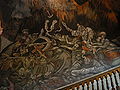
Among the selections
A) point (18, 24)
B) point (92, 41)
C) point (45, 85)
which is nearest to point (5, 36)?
point (18, 24)

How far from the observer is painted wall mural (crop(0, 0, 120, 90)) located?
34.9ft

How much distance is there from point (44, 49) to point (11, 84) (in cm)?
Result: 199

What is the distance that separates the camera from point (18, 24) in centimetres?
1119

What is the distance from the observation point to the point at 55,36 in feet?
37.2

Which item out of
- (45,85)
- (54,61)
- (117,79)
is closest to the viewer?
(117,79)

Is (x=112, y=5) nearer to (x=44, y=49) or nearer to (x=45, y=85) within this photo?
(x=44, y=49)

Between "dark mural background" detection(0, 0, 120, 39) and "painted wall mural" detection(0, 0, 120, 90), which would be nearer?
"painted wall mural" detection(0, 0, 120, 90)

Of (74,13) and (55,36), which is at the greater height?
(74,13)

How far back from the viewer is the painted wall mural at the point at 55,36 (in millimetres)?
10633

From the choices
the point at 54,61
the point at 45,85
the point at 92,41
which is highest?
the point at 92,41

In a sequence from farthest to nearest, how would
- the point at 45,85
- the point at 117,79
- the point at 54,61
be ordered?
the point at 54,61, the point at 45,85, the point at 117,79

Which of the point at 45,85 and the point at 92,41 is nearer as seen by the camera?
the point at 45,85

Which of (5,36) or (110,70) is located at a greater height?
(5,36)

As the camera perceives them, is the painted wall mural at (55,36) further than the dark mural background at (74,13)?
No
